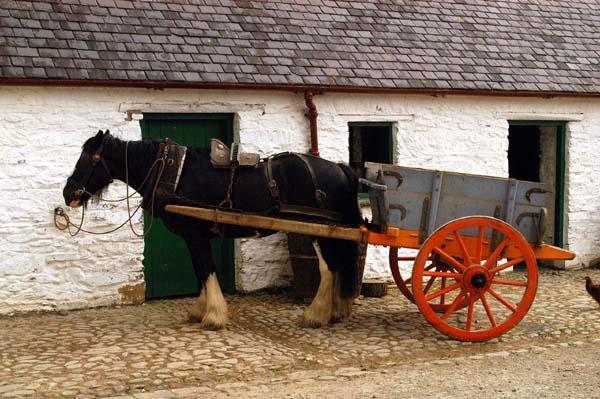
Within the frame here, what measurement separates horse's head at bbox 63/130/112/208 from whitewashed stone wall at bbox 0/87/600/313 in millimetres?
1181

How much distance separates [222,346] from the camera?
23.3 ft

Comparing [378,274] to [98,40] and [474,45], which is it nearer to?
[474,45]

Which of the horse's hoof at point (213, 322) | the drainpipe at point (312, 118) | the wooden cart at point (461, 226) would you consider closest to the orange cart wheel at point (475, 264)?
the wooden cart at point (461, 226)

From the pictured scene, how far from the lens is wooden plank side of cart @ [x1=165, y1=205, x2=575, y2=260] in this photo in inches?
292

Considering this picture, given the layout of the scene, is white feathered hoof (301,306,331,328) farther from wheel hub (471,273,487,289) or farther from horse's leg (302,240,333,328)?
wheel hub (471,273,487,289)

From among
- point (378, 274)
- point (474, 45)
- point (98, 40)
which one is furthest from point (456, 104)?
point (98, 40)

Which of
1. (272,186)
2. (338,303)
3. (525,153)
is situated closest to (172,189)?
(272,186)

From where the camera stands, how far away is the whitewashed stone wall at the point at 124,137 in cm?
863

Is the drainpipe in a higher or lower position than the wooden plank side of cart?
higher

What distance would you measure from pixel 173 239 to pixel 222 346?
9.08ft

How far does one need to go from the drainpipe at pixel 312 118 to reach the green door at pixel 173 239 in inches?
37.0

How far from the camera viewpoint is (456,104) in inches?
428

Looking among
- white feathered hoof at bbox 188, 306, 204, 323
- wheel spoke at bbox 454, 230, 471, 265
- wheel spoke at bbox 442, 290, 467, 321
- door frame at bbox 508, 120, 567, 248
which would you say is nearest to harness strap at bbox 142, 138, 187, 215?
white feathered hoof at bbox 188, 306, 204, 323

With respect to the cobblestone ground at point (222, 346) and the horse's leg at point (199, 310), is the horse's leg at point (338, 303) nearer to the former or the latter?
the cobblestone ground at point (222, 346)
